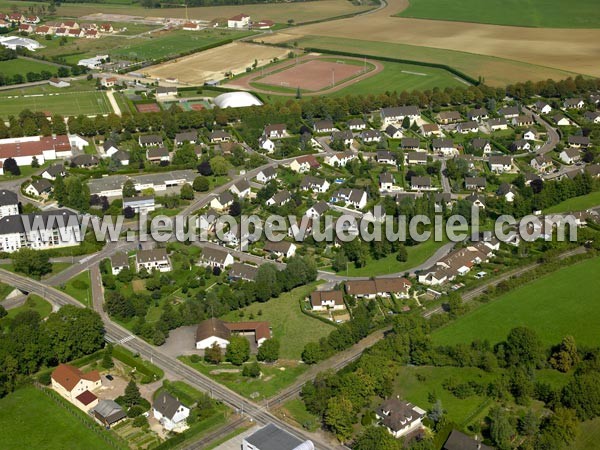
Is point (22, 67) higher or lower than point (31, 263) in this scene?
higher

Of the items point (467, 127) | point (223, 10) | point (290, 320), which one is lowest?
point (290, 320)

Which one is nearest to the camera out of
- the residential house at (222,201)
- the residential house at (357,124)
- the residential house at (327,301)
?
the residential house at (327,301)

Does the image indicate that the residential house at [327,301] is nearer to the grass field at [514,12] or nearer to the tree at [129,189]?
the tree at [129,189]

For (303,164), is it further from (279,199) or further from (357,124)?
(357,124)

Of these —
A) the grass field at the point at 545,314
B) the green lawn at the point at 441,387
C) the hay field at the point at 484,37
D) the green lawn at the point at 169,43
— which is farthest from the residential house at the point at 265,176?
the hay field at the point at 484,37

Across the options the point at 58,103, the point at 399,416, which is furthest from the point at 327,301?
the point at 58,103

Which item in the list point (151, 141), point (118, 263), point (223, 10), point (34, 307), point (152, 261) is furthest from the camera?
point (223, 10)

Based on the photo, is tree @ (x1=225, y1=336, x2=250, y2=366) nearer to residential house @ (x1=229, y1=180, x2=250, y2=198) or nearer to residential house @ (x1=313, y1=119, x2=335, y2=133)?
residential house @ (x1=229, y1=180, x2=250, y2=198)
